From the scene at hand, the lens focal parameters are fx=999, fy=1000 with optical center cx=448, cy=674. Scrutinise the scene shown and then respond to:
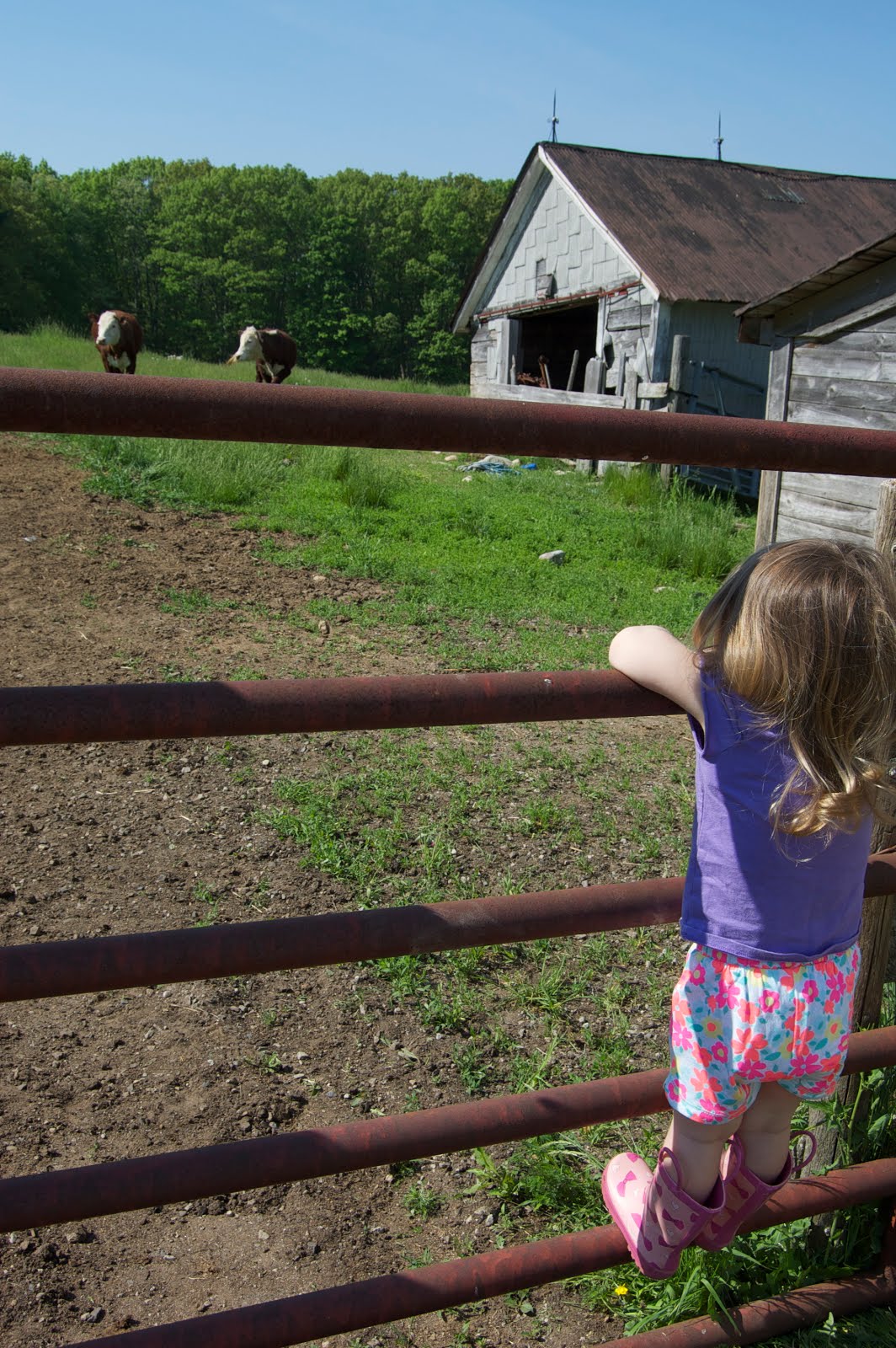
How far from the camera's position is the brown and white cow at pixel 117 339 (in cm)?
1197

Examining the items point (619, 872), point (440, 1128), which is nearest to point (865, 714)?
point (440, 1128)

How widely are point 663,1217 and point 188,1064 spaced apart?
153 centimetres

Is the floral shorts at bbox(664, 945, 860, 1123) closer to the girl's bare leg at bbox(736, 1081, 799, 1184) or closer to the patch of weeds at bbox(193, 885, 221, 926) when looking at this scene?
the girl's bare leg at bbox(736, 1081, 799, 1184)

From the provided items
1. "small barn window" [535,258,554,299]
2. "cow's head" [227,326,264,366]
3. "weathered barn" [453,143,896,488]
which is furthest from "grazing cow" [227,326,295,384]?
"small barn window" [535,258,554,299]

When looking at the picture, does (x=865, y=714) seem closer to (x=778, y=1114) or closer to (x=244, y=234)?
(x=778, y=1114)

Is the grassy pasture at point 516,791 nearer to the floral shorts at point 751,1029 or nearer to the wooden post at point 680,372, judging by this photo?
the floral shorts at point 751,1029

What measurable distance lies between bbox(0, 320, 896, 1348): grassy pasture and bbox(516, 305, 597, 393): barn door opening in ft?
34.6

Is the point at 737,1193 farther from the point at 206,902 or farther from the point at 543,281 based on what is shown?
the point at 543,281

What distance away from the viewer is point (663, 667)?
1.29 m

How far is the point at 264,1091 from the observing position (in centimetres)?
251

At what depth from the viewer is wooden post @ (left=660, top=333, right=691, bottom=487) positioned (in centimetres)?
1281

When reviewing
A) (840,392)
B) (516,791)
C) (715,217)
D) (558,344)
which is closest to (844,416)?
(840,392)

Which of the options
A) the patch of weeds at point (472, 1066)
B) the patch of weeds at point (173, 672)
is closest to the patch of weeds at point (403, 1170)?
the patch of weeds at point (472, 1066)

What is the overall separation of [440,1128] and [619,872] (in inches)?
92.1
